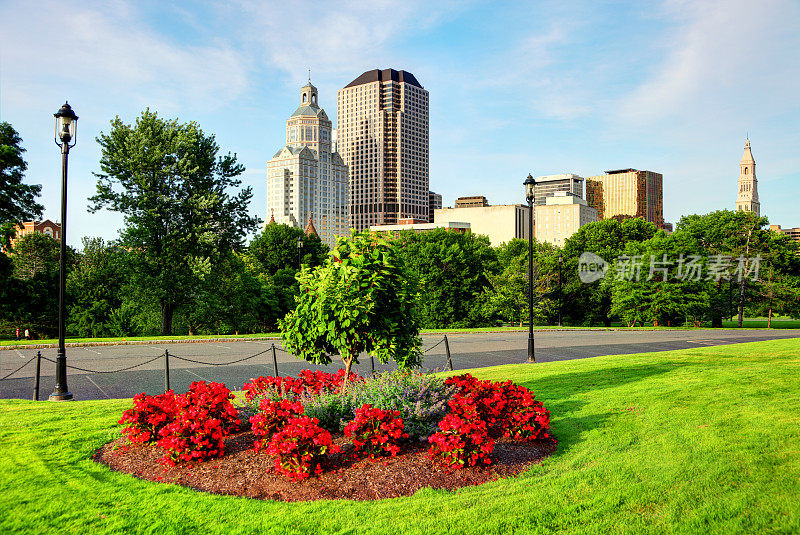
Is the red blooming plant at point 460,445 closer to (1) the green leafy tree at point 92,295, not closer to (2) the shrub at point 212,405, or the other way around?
(2) the shrub at point 212,405

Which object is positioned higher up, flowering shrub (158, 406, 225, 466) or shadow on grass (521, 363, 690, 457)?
flowering shrub (158, 406, 225, 466)

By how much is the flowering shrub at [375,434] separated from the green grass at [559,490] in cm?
111

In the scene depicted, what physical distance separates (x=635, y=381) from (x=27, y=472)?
1166 centimetres

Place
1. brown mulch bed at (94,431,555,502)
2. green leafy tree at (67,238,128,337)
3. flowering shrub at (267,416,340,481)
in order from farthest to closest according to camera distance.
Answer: green leafy tree at (67,238,128,337), flowering shrub at (267,416,340,481), brown mulch bed at (94,431,555,502)

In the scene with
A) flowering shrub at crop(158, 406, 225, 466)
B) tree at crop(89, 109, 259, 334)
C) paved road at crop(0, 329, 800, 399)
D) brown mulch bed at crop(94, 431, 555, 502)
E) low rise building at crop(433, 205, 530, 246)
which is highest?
low rise building at crop(433, 205, 530, 246)

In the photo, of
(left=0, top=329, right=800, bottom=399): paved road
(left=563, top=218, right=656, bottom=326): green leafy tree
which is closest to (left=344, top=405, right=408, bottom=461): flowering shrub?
(left=0, top=329, right=800, bottom=399): paved road

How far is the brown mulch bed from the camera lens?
5840 millimetres

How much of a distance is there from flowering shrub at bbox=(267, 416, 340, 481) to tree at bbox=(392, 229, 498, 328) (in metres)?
48.1

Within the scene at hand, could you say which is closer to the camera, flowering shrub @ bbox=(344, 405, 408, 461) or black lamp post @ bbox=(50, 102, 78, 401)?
flowering shrub @ bbox=(344, 405, 408, 461)

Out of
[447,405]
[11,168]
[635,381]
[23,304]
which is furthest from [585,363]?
[11,168]

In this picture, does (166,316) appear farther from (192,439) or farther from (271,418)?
(271,418)

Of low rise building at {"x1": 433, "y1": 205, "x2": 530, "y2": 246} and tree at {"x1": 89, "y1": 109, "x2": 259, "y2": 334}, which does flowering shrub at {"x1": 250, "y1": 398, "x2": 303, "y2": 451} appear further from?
low rise building at {"x1": 433, "y1": 205, "x2": 530, "y2": 246}

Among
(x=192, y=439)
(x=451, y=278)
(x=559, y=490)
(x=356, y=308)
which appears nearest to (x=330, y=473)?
(x=192, y=439)

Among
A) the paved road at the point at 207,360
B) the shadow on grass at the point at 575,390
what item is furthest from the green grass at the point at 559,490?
the paved road at the point at 207,360
